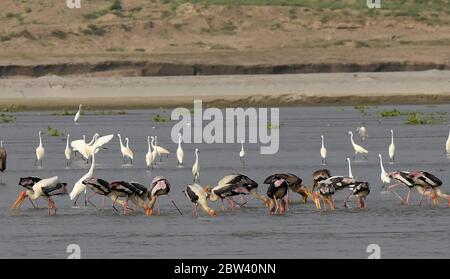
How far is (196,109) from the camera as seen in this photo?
186 feet

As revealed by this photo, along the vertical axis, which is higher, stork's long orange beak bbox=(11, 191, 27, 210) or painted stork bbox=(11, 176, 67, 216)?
painted stork bbox=(11, 176, 67, 216)

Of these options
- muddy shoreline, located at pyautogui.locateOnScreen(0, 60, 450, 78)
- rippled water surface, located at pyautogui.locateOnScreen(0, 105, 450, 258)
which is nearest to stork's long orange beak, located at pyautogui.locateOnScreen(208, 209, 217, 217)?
rippled water surface, located at pyautogui.locateOnScreen(0, 105, 450, 258)

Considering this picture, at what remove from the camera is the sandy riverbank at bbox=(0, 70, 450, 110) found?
60.5m

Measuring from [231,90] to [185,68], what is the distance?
8633 millimetres

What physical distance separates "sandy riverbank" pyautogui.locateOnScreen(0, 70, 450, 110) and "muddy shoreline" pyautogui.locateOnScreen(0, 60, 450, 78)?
117 inches

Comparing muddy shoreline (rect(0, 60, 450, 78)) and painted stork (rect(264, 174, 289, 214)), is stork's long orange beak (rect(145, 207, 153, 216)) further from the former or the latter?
muddy shoreline (rect(0, 60, 450, 78))

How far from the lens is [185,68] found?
72.3m

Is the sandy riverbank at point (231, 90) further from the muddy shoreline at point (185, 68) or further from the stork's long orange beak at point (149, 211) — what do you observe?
the stork's long orange beak at point (149, 211)

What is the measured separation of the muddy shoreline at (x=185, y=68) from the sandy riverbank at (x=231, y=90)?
2984 millimetres

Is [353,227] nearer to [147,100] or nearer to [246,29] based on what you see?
[147,100]

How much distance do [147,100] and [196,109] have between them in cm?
584

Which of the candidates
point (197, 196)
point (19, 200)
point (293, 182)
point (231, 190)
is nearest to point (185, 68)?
point (19, 200)

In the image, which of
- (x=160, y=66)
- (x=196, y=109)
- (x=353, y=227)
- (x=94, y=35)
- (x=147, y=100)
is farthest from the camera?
(x=94, y=35)
